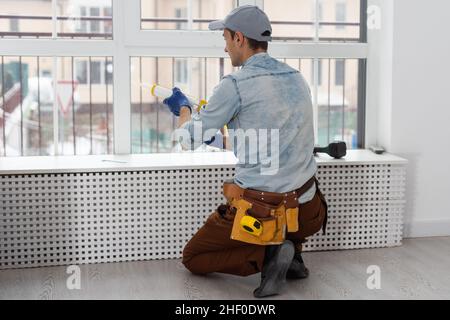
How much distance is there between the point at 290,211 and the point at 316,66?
1411mm

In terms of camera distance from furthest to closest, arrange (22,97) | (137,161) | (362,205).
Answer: (22,97) → (362,205) → (137,161)

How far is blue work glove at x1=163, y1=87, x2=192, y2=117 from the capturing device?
2.93 m

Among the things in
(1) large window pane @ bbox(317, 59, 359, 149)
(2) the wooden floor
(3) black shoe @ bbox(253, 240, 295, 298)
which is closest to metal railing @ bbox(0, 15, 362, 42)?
(1) large window pane @ bbox(317, 59, 359, 149)

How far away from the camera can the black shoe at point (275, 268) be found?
9.41ft

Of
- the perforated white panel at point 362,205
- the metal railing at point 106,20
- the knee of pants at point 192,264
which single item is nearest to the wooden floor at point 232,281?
the knee of pants at point 192,264

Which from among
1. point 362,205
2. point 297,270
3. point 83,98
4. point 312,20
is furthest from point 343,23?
point 83,98

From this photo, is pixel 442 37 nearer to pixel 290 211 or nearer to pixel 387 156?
pixel 387 156

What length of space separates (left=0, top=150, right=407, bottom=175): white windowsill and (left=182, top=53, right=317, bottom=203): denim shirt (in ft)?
2.25

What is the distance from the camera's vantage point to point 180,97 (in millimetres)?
2939

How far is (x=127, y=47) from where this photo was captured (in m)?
3.68

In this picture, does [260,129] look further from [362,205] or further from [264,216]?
[362,205]

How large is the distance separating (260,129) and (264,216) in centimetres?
38
